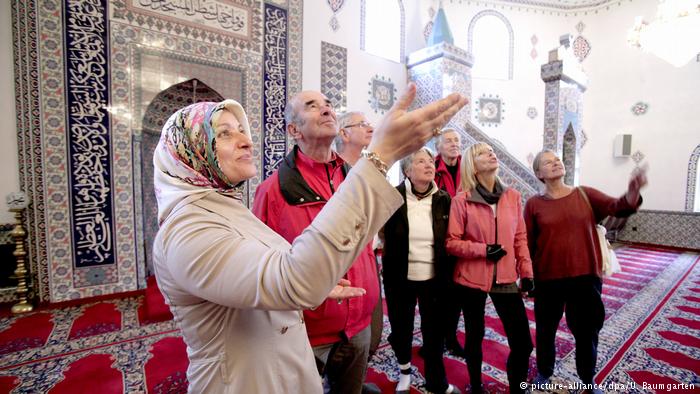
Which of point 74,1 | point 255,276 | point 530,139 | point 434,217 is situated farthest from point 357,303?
point 530,139

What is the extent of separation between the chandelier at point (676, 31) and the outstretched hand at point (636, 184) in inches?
195

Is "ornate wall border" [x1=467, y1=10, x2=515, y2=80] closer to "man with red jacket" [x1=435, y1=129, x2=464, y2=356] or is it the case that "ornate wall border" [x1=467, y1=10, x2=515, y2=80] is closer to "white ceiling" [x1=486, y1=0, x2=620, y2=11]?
"white ceiling" [x1=486, y1=0, x2=620, y2=11]

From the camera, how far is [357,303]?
1321mm

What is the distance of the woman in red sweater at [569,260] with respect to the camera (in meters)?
1.92

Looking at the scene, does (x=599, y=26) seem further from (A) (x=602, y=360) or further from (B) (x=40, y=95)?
(B) (x=40, y=95)

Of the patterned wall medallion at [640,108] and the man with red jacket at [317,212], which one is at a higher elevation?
the patterned wall medallion at [640,108]

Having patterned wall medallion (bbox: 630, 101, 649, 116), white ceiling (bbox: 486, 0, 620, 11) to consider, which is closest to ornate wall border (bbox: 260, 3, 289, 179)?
white ceiling (bbox: 486, 0, 620, 11)

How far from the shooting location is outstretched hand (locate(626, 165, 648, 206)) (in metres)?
1.78

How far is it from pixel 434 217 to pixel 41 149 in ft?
13.6

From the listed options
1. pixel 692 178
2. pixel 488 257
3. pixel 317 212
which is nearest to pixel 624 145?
pixel 692 178

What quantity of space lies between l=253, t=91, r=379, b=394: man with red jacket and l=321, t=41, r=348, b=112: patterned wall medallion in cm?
403

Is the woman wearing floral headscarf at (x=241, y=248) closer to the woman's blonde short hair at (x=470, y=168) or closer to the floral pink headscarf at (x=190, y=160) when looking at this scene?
the floral pink headscarf at (x=190, y=160)

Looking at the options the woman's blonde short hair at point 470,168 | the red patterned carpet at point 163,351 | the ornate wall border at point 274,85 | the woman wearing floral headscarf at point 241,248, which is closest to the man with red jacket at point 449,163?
the woman's blonde short hair at point 470,168

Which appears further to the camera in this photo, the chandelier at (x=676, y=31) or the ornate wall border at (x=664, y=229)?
the ornate wall border at (x=664, y=229)
